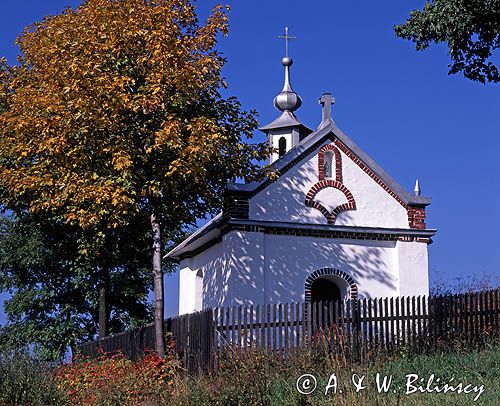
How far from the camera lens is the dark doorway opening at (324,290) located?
2378 centimetres

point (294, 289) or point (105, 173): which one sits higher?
point (105, 173)

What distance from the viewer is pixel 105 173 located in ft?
62.7

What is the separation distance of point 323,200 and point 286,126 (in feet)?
18.5

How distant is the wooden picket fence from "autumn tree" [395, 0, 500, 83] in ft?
17.9

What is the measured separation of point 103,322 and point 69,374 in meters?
9.78

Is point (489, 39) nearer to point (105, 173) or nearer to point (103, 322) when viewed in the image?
point (105, 173)

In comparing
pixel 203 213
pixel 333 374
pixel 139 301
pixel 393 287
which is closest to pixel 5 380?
pixel 333 374

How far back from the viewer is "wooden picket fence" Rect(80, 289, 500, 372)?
17.5 meters

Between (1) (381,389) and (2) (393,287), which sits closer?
(1) (381,389)

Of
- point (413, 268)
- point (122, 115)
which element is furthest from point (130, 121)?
point (413, 268)

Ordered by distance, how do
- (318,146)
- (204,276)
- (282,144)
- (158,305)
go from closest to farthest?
(158,305)
(318,146)
(204,276)
(282,144)

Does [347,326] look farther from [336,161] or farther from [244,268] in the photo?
[336,161]

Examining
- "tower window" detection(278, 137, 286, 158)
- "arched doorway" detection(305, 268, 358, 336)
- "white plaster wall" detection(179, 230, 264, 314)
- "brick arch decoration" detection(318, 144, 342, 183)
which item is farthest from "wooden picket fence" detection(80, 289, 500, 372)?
"tower window" detection(278, 137, 286, 158)

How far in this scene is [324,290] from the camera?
23.9 meters
